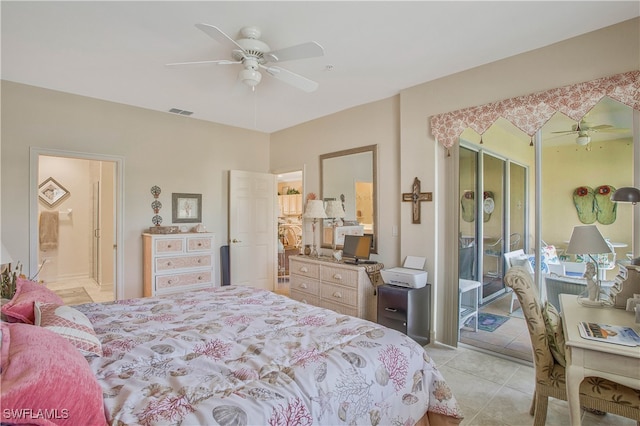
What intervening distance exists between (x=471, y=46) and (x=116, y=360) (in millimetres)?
3279

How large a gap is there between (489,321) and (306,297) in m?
2.17

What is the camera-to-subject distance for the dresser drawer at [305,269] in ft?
13.8

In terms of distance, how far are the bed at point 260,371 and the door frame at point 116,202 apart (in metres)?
2.16

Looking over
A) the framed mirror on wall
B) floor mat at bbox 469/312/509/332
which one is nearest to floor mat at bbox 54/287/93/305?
the framed mirror on wall

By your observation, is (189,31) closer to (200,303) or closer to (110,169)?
(200,303)

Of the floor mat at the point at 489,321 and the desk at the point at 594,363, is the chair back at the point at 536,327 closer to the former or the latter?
the desk at the point at 594,363

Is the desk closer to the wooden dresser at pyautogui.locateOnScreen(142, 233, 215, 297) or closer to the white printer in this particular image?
the white printer

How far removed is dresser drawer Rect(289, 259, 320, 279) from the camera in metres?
4.20

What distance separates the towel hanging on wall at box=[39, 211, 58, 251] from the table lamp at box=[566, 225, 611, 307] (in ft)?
25.9

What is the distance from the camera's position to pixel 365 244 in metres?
4.03

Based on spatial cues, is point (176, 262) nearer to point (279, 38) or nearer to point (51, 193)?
point (279, 38)

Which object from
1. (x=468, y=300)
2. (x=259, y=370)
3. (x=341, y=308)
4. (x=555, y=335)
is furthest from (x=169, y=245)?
(x=555, y=335)

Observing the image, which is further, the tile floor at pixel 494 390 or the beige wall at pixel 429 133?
the beige wall at pixel 429 133

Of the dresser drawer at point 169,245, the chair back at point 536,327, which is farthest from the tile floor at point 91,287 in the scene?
the chair back at point 536,327
